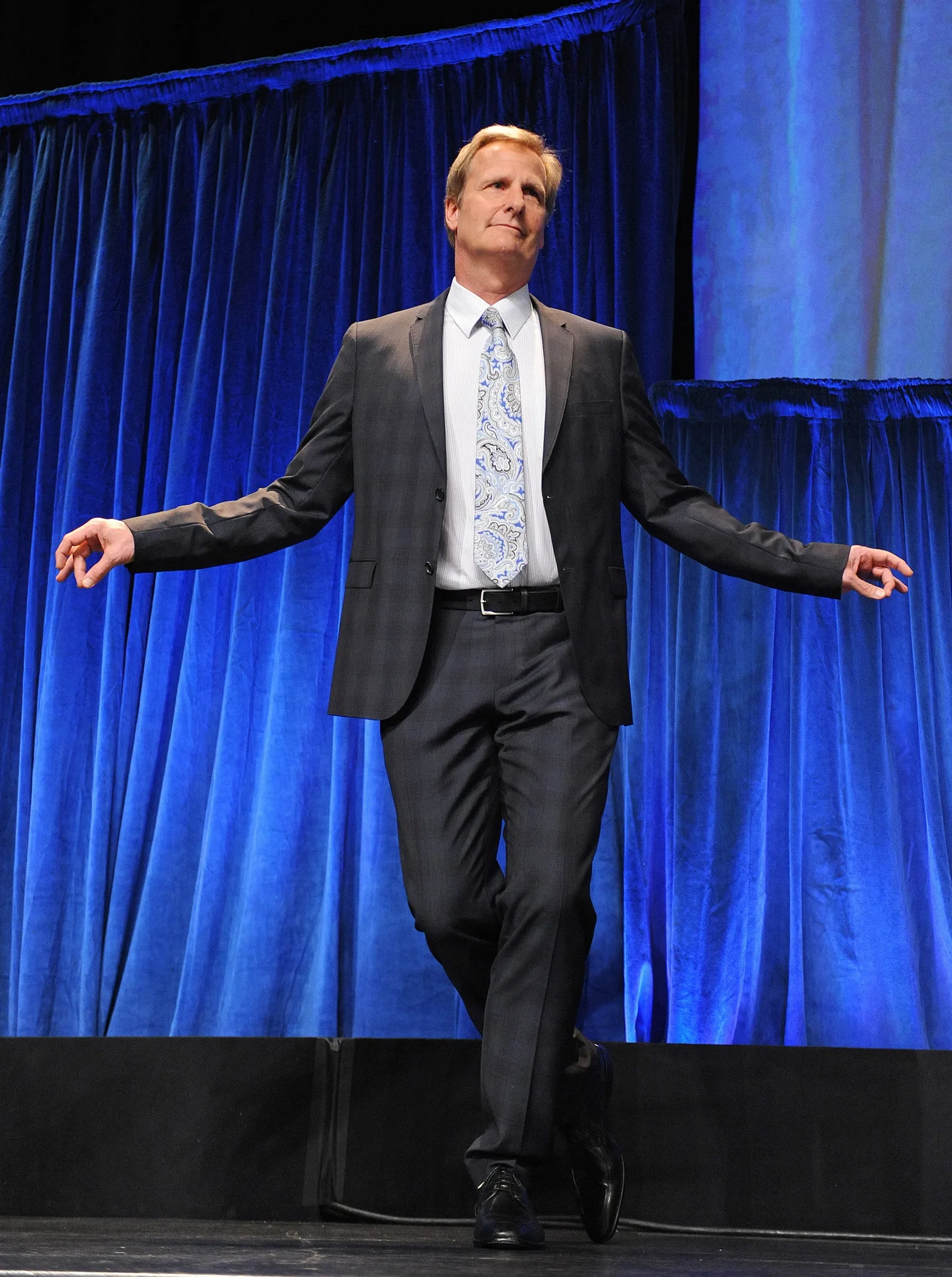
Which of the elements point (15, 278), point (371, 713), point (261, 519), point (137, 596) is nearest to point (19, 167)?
point (15, 278)

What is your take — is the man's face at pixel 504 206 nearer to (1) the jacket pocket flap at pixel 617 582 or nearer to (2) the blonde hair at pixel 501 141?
(2) the blonde hair at pixel 501 141

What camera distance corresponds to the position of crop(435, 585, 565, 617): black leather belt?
6.33 ft

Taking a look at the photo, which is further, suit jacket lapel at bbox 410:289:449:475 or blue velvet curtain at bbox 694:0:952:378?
blue velvet curtain at bbox 694:0:952:378

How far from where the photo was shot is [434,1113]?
2377mm

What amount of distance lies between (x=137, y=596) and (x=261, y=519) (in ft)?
5.22

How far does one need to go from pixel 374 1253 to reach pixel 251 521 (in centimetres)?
102

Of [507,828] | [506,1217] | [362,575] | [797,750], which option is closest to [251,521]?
[362,575]

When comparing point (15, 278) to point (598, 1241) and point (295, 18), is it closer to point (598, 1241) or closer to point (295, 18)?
point (295, 18)

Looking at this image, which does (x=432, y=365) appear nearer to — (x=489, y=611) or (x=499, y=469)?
(x=499, y=469)

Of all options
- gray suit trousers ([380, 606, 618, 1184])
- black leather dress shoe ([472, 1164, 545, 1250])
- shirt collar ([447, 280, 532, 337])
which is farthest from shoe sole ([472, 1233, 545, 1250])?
shirt collar ([447, 280, 532, 337])

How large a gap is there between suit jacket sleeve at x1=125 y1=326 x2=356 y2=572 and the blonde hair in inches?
11.1

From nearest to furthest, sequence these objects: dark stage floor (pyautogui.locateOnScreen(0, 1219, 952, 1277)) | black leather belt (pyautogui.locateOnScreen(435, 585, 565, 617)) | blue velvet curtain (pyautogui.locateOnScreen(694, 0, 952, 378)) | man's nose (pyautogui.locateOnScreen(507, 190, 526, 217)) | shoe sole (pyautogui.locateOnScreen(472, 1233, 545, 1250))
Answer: dark stage floor (pyautogui.locateOnScreen(0, 1219, 952, 1277)) → shoe sole (pyautogui.locateOnScreen(472, 1233, 545, 1250)) → black leather belt (pyautogui.locateOnScreen(435, 585, 565, 617)) → man's nose (pyautogui.locateOnScreen(507, 190, 526, 217)) → blue velvet curtain (pyautogui.locateOnScreen(694, 0, 952, 378))

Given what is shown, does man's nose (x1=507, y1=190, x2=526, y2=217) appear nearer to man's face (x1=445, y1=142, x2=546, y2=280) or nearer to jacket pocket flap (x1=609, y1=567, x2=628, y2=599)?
man's face (x1=445, y1=142, x2=546, y2=280)

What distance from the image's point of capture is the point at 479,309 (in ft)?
6.79
